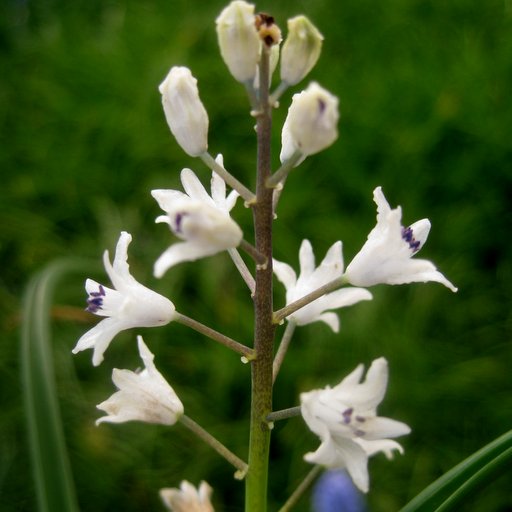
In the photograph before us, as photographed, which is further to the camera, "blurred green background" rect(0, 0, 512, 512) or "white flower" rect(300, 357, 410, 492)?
"blurred green background" rect(0, 0, 512, 512)

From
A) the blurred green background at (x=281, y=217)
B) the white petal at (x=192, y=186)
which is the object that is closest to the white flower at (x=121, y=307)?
the white petal at (x=192, y=186)

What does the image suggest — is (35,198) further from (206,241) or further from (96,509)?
(206,241)

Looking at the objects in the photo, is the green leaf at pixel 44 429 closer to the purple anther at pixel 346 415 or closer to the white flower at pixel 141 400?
the white flower at pixel 141 400

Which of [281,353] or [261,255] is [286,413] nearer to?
[281,353]

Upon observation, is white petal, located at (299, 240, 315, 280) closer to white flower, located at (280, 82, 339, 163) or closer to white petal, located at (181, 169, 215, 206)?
white petal, located at (181, 169, 215, 206)

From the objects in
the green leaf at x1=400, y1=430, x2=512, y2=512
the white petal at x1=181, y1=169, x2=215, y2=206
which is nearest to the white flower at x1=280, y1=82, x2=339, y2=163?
the white petal at x1=181, y1=169, x2=215, y2=206

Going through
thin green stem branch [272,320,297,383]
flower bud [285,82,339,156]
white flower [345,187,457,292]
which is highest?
flower bud [285,82,339,156]

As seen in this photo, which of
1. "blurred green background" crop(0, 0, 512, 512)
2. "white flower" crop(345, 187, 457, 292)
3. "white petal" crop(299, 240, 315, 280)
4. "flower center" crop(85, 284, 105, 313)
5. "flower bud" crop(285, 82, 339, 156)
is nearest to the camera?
"flower bud" crop(285, 82, 339, 156)

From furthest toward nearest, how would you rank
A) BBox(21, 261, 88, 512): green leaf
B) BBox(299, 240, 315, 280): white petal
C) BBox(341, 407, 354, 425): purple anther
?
BBox(299, 240, 315, 280): white petal → BBox(21, 261, 88, 512): green leaf → BBox(341, 407, 354, 425): purple anther
